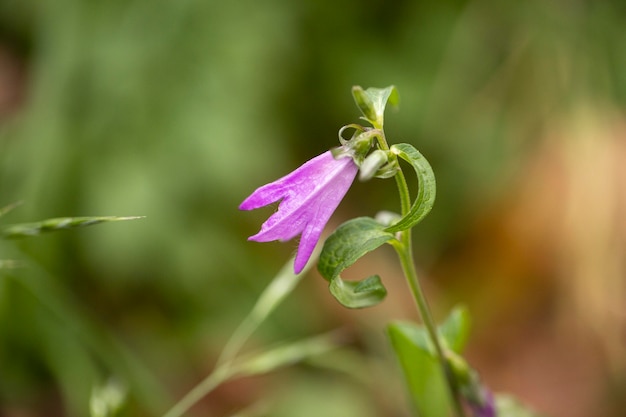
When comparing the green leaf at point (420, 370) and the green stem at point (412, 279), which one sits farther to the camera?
the green leaf at point (420, 370)

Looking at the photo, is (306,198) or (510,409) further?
(510,409)

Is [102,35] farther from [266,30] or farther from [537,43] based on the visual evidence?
[537,43]

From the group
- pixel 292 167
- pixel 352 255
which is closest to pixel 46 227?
pixel 352 255

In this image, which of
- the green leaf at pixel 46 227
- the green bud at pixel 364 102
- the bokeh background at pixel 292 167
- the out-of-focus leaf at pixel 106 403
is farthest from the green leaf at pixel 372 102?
the bokeh background at pixel 292 167

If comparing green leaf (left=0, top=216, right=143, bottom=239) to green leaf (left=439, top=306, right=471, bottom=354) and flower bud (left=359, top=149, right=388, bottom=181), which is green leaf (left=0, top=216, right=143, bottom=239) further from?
green leaf (left=439, top=306, right=471, bottom=354)

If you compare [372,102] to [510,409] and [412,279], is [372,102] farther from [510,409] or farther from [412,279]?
[510,409]

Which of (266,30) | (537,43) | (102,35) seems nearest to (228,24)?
(266,30)

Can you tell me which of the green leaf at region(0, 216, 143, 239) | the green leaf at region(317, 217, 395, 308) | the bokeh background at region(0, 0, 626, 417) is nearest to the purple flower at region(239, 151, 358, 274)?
the green leaf at region(317, 217, 395, 308)

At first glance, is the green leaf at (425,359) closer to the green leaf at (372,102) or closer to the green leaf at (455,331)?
the green leaf at (455,331)
